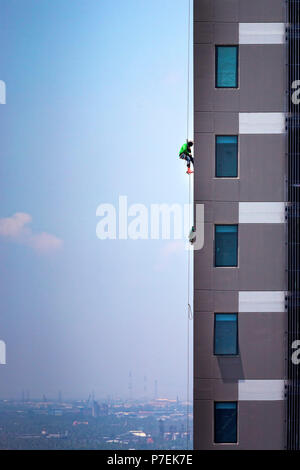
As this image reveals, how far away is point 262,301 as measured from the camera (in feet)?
52.5

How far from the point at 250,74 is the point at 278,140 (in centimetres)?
186

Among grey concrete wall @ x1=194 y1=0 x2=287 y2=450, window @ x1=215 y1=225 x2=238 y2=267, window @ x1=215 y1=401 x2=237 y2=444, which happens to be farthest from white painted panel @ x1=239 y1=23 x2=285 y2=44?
window @ x1=215 y1=401 x2=237 y2=444

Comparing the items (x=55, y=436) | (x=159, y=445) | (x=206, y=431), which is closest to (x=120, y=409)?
(x=55, y=436)

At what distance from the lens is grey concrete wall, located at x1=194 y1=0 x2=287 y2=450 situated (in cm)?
1585

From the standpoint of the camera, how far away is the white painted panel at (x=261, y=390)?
1585 cm

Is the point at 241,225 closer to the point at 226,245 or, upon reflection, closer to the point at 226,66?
the point at 226,245

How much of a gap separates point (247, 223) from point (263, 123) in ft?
8.63

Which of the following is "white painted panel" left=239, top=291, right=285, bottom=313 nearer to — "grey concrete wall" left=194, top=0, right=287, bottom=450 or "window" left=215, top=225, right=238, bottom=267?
"grey concrete wall" left=194, top=0, right=287, bottom=450

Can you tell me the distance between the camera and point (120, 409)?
85.7 meters

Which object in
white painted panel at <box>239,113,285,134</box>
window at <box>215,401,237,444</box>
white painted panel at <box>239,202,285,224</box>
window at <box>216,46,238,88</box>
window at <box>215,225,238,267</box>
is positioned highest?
window at <box>216,46,238,88</box>

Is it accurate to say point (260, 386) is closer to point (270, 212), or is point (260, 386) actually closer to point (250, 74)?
point (270, 212)

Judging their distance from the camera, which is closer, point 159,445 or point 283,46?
point 283,46

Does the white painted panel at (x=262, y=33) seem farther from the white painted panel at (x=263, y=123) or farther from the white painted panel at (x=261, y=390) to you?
the white painted panel at (x=261, y=390)

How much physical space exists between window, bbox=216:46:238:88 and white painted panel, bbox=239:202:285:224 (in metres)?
3.17
